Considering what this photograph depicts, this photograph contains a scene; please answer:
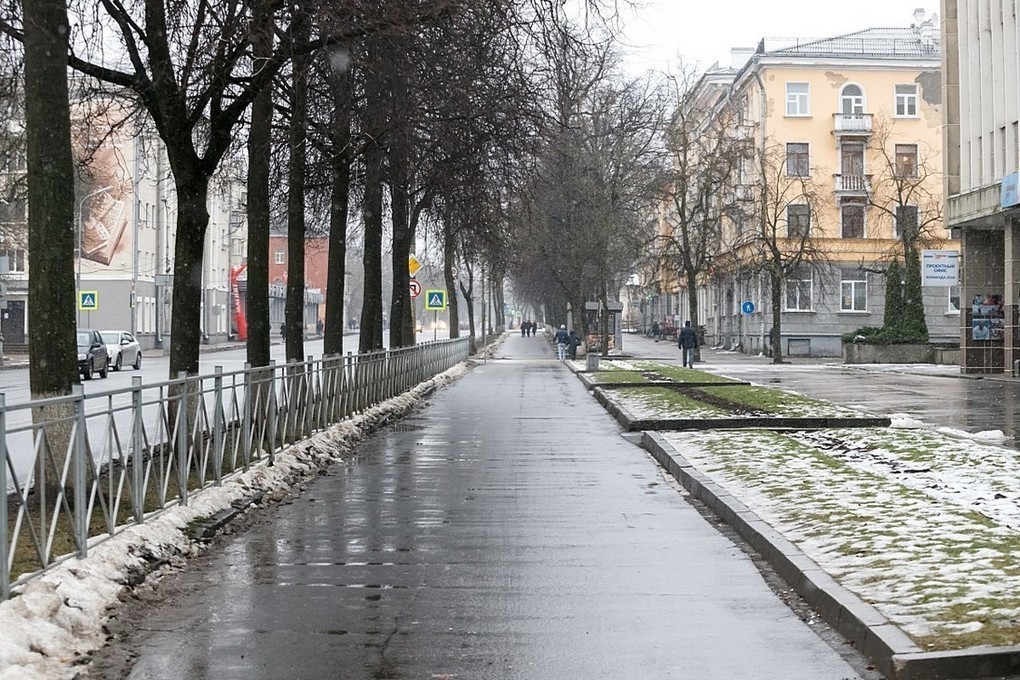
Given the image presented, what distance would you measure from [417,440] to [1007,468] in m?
9.35

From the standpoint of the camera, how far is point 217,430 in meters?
12.6

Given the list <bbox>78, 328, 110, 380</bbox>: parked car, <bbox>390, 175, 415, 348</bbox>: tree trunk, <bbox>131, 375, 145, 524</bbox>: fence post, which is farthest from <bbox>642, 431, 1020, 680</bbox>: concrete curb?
<bbox>78, 328, 110, 380</bbox>: parked car

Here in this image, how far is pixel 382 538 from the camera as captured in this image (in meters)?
11.0

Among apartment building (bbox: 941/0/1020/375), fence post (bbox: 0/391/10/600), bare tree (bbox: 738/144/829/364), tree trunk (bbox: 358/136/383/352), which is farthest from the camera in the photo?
bare tree (bbox: 738/144/829/364)

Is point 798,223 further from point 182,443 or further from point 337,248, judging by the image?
Result: point 182,443

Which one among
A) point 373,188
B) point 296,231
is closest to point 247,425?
point 296,231

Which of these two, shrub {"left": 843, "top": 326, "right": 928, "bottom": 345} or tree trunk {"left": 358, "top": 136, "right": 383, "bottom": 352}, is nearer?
tree trunk {"left": 358, "top": 136, "right": 383, "bottom": 352}

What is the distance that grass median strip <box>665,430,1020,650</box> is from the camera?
7207 mm

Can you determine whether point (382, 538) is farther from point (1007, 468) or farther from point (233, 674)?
point (1007, 468)

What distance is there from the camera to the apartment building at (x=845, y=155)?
68250 mm

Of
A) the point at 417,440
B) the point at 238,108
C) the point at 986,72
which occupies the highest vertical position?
the point at 986,72

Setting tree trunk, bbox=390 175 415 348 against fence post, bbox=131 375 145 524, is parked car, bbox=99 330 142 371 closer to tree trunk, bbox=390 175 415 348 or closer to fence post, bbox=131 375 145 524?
tree trunk, bbox=390 175 415 348

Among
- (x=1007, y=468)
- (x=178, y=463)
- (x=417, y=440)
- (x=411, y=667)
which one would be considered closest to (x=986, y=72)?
(x=417, y=440)

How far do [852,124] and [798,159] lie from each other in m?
3.41
